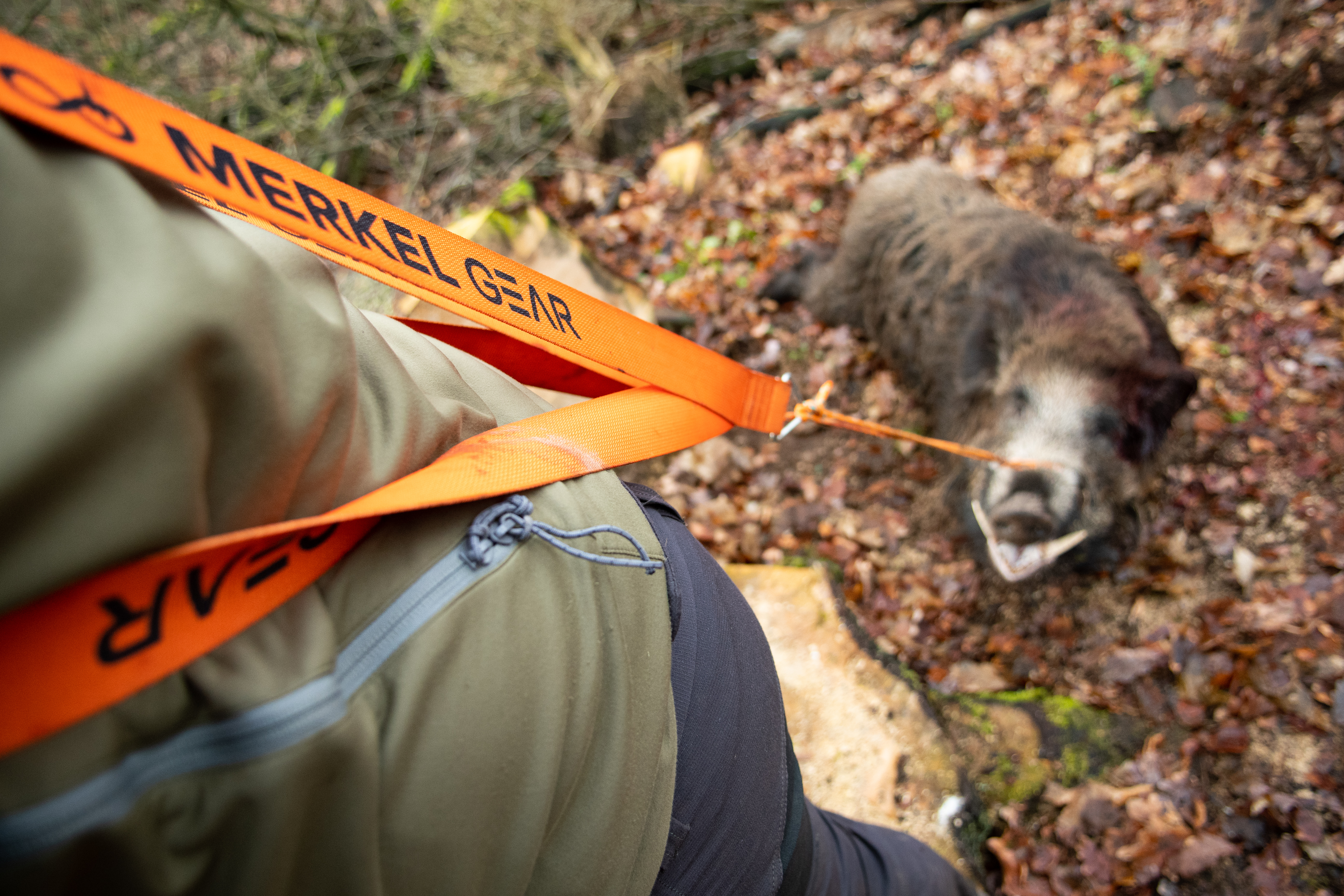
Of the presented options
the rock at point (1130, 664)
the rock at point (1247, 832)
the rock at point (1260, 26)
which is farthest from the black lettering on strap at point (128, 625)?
the rock at point (1260, 26)

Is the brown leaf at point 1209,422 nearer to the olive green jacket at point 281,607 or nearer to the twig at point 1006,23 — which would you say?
the twig at point 1006,23

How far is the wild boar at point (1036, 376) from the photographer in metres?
3.39

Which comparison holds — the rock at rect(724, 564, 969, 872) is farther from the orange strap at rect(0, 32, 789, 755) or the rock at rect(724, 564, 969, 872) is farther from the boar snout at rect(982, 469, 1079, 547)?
the orange strap at rect(0, 32, 789, 755)

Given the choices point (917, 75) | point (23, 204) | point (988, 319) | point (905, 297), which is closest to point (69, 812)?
point (23, 204)

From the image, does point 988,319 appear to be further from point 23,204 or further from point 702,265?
point 23,204

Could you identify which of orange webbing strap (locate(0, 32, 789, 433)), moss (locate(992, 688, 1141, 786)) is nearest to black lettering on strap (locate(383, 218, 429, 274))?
orange webbing strap (locate(0, 32, 789, 433))

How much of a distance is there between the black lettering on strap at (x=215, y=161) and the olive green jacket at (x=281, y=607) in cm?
7

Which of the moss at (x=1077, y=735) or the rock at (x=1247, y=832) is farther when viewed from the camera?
the moss at (x=1077, y=735)

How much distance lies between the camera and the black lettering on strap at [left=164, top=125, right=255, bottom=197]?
28.8 inches

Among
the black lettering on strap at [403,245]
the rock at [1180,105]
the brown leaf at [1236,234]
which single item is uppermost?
the black lettering on strap at [403,245]

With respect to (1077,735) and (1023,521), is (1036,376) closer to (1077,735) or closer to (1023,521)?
(1023,521)

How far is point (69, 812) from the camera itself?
54 centimetres

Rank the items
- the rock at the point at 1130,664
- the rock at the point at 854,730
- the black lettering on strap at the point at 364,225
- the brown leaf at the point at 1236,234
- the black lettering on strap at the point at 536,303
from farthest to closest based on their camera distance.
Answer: the brown leaf at the point at 1236,234
the rock at the point at 1130,664
the rock at the point at 854,730
the black lettering on strap at the point at 536,303
the black lettering on strap at the point at 364,225

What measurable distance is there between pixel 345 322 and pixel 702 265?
4614 mm
